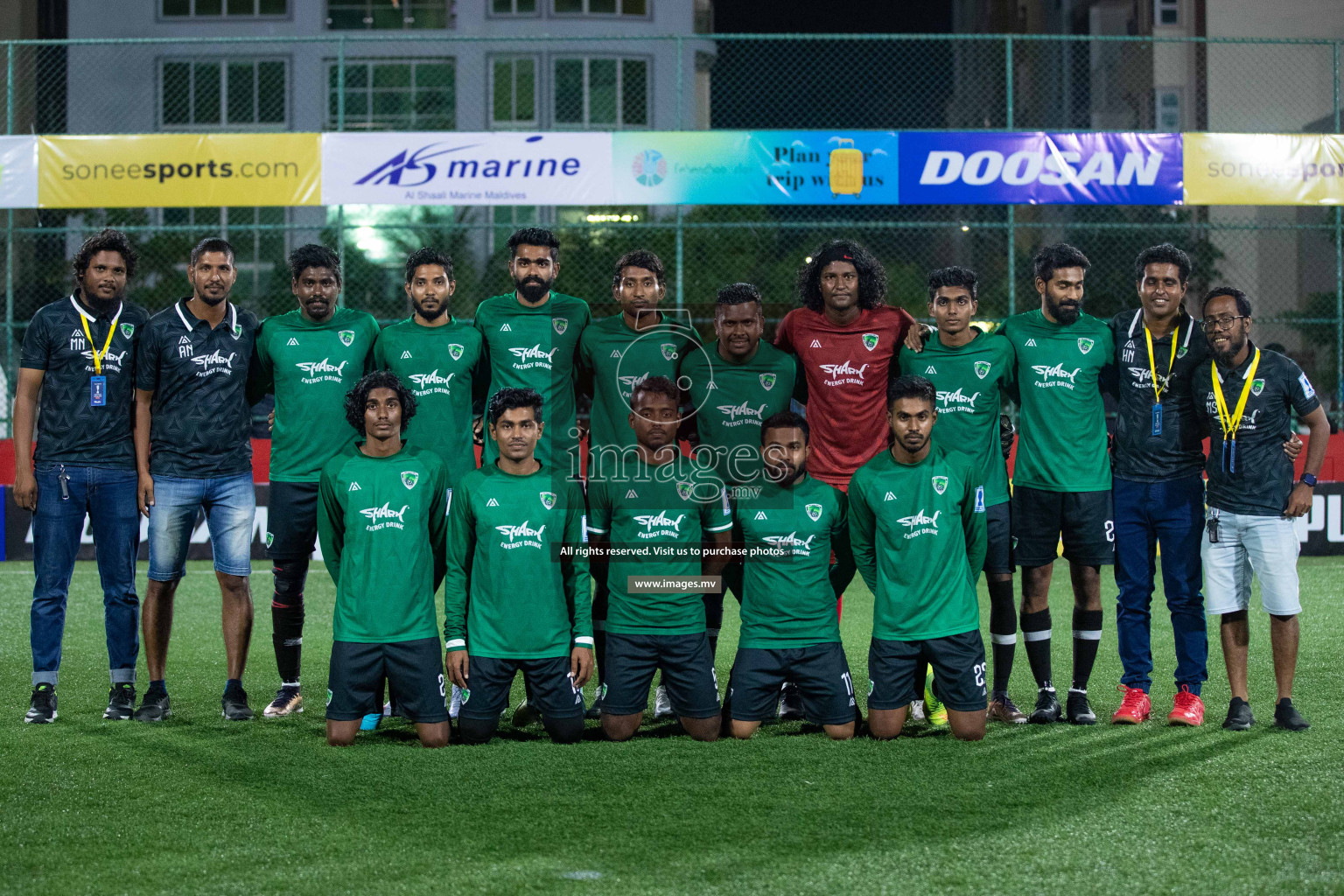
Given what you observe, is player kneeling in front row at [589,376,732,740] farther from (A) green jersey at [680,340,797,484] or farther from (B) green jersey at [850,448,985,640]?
(B) green jersey at [850,448,985,640]

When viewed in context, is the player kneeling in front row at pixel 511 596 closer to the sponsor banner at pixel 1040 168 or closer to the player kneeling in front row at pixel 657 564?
the player kneeling in front row at pixel 657 564

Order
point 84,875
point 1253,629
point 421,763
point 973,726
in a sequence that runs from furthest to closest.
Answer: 1. point 1253,629
2. point 973,726
3. point 421,763
4. point 84,875

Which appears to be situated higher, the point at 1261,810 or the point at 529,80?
the point at 529,80

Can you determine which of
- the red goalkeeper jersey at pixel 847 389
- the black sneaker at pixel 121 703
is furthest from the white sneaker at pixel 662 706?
the black sneaker at pixel 121 703

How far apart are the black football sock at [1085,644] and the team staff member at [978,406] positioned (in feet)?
0.91

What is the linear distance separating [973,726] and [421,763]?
7.06ft

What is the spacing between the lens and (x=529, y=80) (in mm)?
26156

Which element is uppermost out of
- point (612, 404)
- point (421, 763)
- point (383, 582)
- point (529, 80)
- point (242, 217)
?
point (529, 80)

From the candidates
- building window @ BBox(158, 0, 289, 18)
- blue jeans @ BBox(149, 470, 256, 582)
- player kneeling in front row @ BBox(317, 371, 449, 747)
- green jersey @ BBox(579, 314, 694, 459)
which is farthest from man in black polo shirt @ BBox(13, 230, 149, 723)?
building window @ BBox(158, 0, 289, 18)

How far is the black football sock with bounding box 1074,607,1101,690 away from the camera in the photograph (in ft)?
18.6

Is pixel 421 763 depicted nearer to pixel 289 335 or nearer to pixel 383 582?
pixel 383 582

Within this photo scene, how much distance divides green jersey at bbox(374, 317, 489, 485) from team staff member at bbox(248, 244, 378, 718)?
0.17m

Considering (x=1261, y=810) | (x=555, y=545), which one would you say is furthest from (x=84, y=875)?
(x=1261, y=810)

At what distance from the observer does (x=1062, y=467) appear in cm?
565
